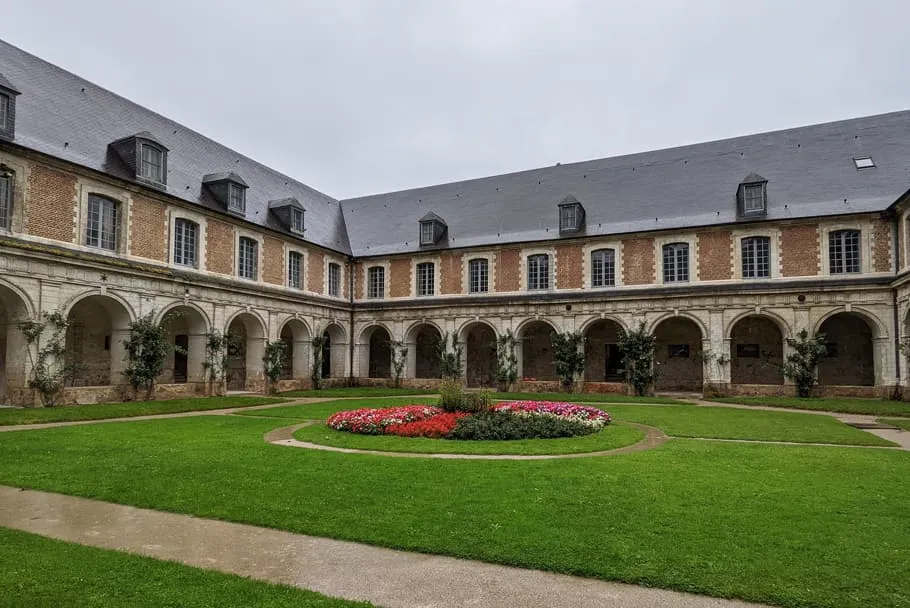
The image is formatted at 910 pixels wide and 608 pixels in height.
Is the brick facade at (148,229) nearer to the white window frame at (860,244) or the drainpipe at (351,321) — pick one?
the drainpipe at (351,321)

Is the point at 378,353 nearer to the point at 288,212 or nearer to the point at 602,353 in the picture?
the point at 288,212

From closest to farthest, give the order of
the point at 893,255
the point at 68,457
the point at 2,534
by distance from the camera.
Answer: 1. the point at 2,534
2. the point at 68,457
3. the point at 893,255

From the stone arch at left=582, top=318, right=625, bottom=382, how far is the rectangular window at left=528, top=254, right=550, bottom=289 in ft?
10.2

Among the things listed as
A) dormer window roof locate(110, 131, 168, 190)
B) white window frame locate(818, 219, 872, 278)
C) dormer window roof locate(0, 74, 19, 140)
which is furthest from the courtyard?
white window frame locate(818, 219, 872, 278)

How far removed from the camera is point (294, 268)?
1006 inches

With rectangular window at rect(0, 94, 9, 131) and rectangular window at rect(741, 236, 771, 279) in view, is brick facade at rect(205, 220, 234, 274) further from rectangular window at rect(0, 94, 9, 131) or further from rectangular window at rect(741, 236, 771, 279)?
rectangular window at rect(741, 236, 771, 279)

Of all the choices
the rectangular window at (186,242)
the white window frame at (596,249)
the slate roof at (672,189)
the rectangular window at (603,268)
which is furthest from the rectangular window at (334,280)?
the rectangular window at (603,268)

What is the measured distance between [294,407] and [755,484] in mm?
13199

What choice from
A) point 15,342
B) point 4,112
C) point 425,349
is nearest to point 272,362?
point 425,349

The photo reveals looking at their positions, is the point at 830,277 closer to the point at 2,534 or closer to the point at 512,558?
the point at 512,558

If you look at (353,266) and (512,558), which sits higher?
(353,266)

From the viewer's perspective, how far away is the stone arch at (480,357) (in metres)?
28.6

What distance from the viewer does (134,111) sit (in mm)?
21359

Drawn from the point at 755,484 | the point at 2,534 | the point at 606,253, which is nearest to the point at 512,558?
the point at 755,484
